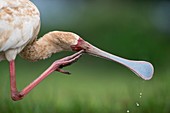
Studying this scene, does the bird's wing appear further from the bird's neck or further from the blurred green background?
the blurred green background

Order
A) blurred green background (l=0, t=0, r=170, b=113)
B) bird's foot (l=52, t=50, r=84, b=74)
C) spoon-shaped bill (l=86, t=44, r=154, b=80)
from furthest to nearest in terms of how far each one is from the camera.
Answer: blurred green background (l=0, t=0, r=170, b=113) < spoon-shaped bill (l=86, t=44, r=154, b=80) < bird's foot (l=52, t=50, r=84, b=74)

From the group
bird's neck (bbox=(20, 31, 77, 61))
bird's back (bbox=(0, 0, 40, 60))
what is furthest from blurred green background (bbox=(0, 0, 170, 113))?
bird's back (bbox=(0, 0, 40, 60))

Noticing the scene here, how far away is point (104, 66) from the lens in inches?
515

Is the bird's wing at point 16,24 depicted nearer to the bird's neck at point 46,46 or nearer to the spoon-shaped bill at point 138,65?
the bird's neck at point 46,46

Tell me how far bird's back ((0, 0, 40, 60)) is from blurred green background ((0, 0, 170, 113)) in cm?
155

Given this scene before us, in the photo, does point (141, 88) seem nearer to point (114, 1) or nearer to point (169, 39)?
point (169, 39)

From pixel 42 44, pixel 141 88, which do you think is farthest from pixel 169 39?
pixel 42 44

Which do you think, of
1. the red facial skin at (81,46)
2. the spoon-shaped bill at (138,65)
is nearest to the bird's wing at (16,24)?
the red facial skin at (81,46)

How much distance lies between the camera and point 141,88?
27.6ft

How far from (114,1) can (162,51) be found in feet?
9.60

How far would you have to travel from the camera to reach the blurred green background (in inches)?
301

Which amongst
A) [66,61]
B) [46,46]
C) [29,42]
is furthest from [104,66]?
[66,61]

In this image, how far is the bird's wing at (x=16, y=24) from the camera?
19.1ft

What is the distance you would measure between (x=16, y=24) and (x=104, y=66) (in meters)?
7.25
